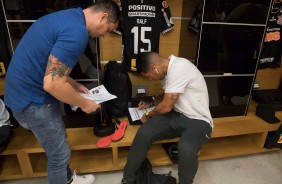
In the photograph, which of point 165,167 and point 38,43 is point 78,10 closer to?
point 38,43

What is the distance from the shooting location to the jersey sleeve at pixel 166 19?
1725 mm

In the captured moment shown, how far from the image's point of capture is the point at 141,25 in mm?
1735

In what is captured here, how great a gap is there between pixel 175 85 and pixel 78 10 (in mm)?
694

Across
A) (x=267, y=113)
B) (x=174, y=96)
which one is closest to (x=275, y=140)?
(x=267, y=113)

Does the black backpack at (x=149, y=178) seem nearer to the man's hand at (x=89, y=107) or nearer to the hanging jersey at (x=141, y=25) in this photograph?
the man's hand at (x=89, y=107)

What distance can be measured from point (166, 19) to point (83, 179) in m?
1.36

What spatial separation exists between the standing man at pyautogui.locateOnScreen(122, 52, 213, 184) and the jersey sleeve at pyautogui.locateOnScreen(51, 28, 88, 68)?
0.58 m

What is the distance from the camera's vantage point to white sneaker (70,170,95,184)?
1522 millimetres

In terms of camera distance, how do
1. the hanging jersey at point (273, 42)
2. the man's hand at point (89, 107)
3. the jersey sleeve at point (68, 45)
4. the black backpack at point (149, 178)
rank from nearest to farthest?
the jersey sleeve at point (68, 45) < the man's hand at point (89, 107) < the black backpack at point (149, 178) < the hanging jersey at point (273, 42)

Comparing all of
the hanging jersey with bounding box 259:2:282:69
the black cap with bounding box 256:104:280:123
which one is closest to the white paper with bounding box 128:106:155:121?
the black cap with bounding box 256:104:280:123

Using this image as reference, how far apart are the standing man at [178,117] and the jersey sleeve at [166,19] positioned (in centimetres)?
43

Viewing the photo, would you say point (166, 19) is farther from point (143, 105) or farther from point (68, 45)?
point (68, 45)

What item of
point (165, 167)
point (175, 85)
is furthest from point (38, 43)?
point (165, 167)

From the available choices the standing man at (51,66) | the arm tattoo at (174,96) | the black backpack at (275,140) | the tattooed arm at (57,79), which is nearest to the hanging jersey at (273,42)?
the black backpack at (275,140)
